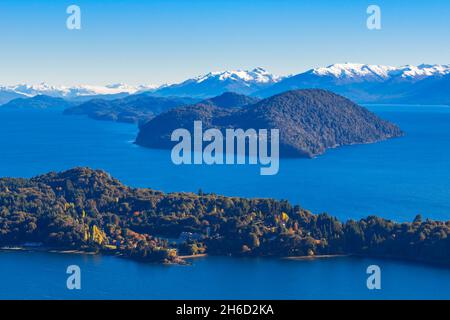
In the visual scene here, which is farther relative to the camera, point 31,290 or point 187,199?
point 187,199

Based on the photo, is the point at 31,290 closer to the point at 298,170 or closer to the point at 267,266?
the point at 267,266

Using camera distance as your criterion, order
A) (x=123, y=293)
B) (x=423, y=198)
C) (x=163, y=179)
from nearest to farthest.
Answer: (x=123, y=293)
(x=423, y=198)
(x=163, y=179)

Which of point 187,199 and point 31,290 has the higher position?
point 187,199

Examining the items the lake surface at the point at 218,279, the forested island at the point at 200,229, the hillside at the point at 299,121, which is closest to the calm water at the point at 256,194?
the lake surface at the point at 218,279

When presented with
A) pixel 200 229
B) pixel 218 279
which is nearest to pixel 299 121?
pixel 200 229
